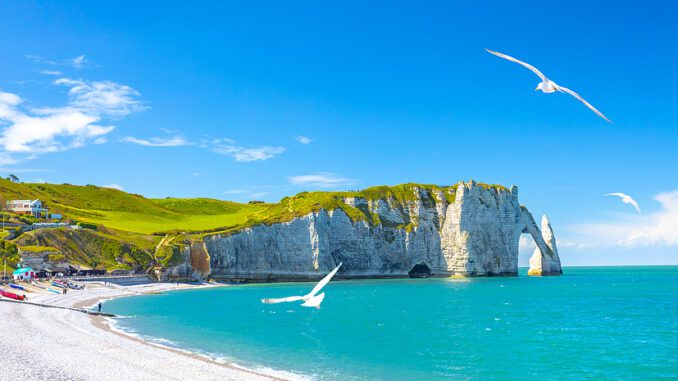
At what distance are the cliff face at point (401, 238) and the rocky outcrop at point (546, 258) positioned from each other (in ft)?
36.5

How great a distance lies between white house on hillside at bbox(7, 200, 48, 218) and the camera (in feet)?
424

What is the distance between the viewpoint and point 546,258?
159m

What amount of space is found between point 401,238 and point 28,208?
9338cm

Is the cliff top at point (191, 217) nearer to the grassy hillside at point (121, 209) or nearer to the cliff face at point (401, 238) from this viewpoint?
the grassy hillside at point (121, 209)

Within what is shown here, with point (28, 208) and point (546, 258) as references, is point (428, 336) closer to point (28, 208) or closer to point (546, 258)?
point (28, 208)

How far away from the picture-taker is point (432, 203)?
14200cm

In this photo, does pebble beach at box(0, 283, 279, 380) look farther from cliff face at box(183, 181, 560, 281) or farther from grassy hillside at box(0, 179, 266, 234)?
grassy hillside at box(0, 179, 266, 234)

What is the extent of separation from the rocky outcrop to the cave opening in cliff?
37.2 meters

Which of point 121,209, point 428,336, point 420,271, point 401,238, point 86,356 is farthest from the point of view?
point 121,209

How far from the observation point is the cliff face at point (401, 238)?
4882 inches

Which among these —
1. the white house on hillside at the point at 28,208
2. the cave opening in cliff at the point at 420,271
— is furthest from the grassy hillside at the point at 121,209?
the cave opening in cliff at the point at 420,271

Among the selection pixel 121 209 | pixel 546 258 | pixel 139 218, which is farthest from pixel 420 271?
pixel 121 209

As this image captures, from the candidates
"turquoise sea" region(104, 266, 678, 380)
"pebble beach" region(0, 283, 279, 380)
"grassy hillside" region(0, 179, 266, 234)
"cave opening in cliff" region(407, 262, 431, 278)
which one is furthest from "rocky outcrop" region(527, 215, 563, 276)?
"pebble beach" region(0, 283, 279, 380)

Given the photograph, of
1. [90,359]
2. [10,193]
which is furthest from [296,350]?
[10,193]
